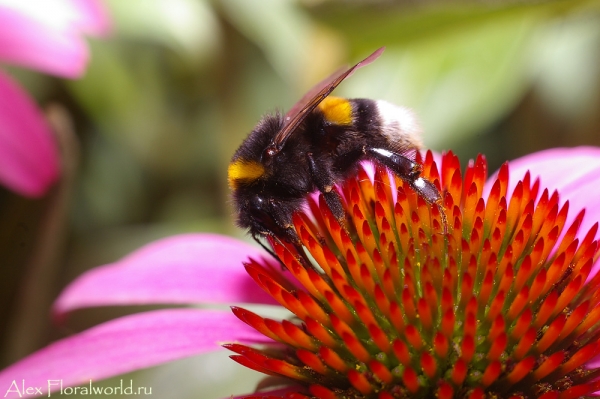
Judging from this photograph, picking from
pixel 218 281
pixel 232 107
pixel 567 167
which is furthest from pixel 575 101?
pixel 218 281

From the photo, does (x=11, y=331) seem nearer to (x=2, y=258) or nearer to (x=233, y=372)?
(x=2, y=258)

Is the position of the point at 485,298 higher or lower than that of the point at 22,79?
lower

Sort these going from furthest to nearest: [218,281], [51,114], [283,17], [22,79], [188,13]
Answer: [22,79] < [188,13] < [283,17] < [51,114] < [218,281]

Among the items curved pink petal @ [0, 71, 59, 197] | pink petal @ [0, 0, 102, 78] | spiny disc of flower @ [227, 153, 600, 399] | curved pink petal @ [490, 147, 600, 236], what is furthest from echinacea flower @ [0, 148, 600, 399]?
pink petal @ [0, 0, 102, 78]

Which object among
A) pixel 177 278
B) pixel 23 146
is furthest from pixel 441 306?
pixel 23 146

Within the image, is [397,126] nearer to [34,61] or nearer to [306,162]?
[306,162]

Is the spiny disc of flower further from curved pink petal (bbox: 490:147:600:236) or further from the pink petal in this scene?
the pink petal

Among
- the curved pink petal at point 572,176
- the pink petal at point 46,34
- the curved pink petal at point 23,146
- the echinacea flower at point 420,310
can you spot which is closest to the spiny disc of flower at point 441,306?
the echinacea flower at point 420,310
